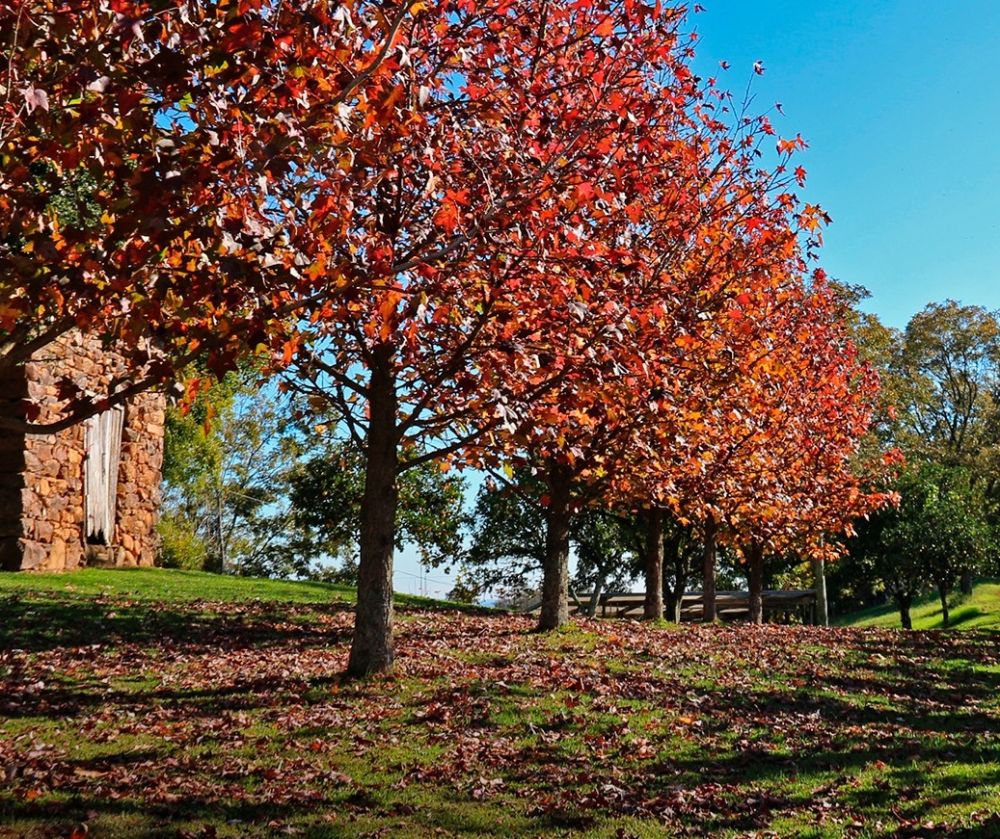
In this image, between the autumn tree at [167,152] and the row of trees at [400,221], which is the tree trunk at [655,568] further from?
the autumn tree at [167,152]

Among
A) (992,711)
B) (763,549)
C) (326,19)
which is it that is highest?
(326,19)

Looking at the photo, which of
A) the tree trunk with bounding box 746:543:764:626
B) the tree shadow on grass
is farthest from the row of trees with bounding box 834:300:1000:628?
the tree shadow on grass

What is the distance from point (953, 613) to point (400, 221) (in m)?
39.0

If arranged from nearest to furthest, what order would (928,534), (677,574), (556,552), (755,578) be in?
(556,552)
(755,578)
(928,534)
(677,574)

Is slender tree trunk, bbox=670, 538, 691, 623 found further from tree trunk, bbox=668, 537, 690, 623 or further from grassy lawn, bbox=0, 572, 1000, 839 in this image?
grassy lawn, bbox=0, 572, 1000, 839

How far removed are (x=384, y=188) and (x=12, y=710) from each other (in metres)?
7.02

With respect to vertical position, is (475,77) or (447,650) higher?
(475,77)

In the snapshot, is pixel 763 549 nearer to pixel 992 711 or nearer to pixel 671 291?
pixel 992 711

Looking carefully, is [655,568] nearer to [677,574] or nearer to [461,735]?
[461,735]

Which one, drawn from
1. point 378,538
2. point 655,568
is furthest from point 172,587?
point 655,568

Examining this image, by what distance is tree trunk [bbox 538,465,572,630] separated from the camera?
18.0 meters

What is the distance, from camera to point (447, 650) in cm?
1513

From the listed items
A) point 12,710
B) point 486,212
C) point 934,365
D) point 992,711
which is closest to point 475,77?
point 486,212

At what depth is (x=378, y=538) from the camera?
40.3 ft
